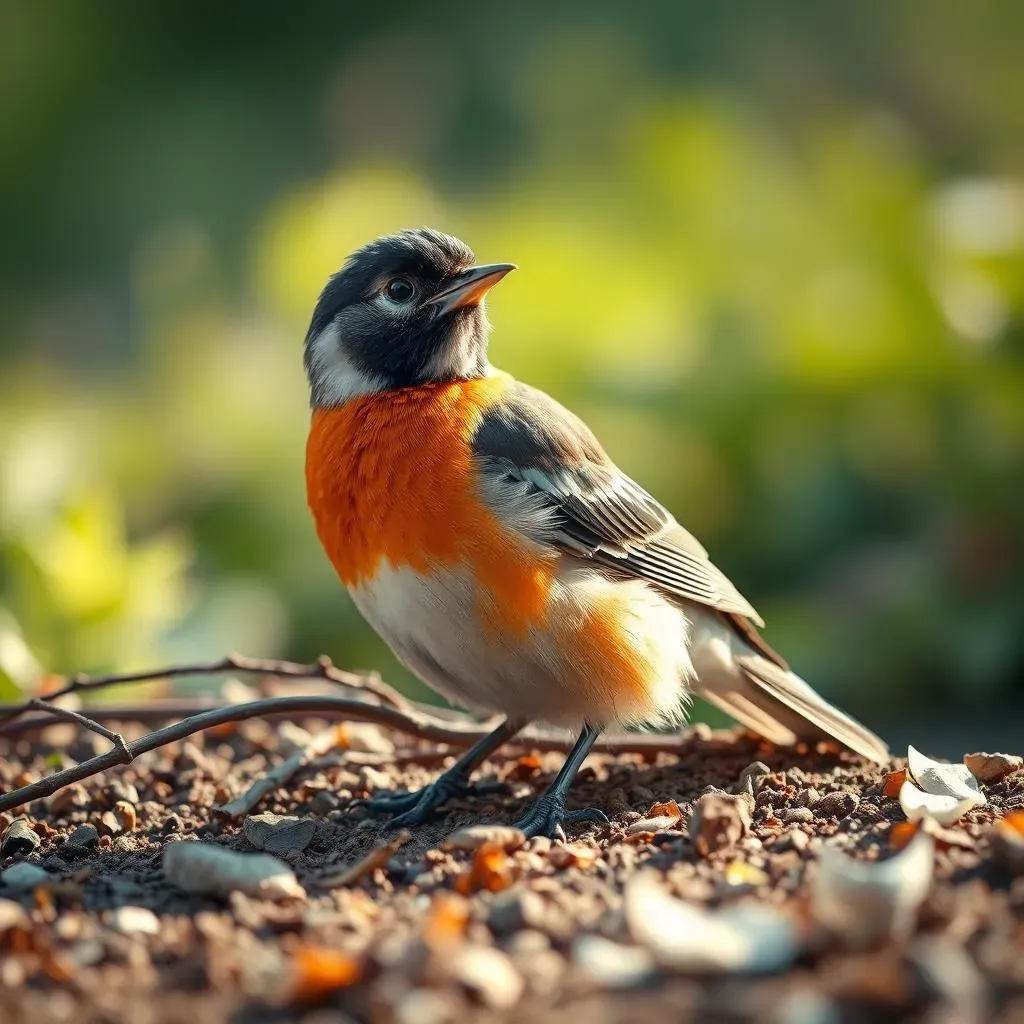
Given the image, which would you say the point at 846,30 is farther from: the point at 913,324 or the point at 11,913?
the point at 11,913

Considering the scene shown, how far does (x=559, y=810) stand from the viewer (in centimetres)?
360

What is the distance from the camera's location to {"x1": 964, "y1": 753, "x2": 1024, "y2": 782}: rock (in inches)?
139

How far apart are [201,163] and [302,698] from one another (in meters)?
10.8

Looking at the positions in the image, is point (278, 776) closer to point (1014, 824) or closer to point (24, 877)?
point (24, 877)

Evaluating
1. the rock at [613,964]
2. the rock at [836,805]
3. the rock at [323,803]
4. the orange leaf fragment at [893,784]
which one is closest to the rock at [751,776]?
the rock at [836,805]

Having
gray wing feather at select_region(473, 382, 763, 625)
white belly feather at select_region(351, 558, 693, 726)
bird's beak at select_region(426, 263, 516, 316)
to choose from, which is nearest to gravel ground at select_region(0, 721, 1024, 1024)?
white belly feather at select_region(351, 558, 693, 726)

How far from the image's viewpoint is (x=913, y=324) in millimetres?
7125

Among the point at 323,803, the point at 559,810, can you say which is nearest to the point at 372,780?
the point at 323,803

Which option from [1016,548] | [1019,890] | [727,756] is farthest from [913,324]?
[1019,890]

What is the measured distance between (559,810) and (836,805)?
715 mm

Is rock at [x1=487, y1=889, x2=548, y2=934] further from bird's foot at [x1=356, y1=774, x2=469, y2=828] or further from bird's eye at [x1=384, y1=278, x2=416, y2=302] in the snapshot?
bird's eye at [x1=384, y1=278, x2=416, y2=302]

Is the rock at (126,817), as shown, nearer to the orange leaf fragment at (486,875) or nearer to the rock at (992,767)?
the orange leaf fragment at (486,875)

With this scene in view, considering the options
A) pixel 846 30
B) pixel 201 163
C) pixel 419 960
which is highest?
pixel 846 30

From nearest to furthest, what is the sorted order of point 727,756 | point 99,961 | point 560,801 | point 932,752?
point 99,961 → point 560,801 → point 727,756 → point 932,752
